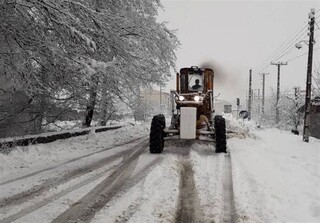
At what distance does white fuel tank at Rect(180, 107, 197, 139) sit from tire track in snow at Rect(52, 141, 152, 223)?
6.40 ft

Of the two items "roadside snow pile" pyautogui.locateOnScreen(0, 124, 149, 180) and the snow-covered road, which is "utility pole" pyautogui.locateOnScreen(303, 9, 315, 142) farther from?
"roadside snow pile" pyautogui.locateOnScreen(0, 124, 149, 180)

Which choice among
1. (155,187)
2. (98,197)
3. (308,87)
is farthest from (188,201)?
(308,87)

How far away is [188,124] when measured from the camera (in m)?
9.32

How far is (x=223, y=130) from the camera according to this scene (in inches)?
365

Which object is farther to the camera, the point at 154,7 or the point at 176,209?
the point at 154,7

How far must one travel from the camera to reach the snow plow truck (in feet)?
30.5

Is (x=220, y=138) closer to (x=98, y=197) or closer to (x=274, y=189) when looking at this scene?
(x=274, y=189)

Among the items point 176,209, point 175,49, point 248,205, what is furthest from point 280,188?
point 175,49

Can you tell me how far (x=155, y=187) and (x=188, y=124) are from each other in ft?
12.7

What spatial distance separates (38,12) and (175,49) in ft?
32.3

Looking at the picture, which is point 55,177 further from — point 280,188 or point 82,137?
point 82,137

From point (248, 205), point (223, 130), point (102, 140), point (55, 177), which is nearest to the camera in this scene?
point (248, 205)

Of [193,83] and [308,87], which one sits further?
[308,87]

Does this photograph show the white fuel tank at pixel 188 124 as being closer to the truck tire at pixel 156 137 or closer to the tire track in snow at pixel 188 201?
the truck tire at pixel 156 137
